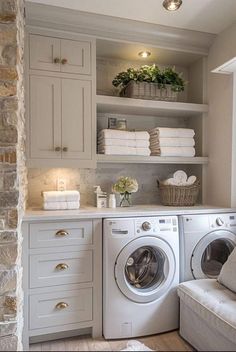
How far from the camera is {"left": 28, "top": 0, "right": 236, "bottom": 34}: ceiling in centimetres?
211

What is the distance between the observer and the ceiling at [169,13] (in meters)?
2.11

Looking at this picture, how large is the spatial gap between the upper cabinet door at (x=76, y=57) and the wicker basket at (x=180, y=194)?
128 cm

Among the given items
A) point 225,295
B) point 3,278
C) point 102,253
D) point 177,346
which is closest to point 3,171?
point 3,278

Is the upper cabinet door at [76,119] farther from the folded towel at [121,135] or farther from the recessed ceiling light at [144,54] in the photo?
the recessed ceiling light at [144,54]

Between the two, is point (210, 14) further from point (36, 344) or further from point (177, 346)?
point (36, 344)

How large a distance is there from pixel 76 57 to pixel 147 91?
2.25ft

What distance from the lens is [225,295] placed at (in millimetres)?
1848

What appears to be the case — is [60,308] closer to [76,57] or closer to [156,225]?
[156,225]

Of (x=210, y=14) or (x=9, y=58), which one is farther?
(x=210, y=14)

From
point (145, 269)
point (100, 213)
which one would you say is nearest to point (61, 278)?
point (100, 213)

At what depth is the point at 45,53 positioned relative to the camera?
228 centimetres

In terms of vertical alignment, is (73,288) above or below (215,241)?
below

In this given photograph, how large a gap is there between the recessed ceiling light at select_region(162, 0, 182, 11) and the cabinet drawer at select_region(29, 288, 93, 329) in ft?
7.37

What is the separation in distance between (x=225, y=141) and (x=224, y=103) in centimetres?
35
